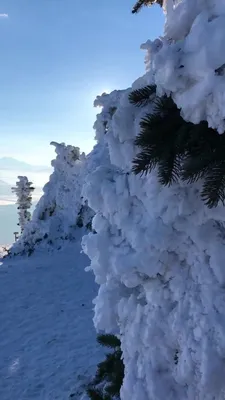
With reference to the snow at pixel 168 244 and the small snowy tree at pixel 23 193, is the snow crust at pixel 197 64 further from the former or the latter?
the small snowy tree at pixel 23 193

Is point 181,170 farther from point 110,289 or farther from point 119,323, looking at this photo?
point 119,323

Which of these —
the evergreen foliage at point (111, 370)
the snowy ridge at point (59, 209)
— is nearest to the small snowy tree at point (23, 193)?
the snowy ridge at point (59, 209)

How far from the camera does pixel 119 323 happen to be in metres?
4.11

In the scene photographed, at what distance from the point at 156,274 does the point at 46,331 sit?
7226 millimetres

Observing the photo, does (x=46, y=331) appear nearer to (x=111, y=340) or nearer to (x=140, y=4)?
(x=111, y=340)

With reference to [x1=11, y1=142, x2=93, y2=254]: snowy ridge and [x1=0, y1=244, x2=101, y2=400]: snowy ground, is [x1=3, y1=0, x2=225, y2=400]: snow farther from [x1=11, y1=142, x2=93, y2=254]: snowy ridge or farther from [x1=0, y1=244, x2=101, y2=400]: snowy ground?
[x1=11, y1=142, x2=93, y2=254]: snowy ridge

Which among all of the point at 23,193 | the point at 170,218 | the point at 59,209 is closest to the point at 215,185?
the point at 170,218

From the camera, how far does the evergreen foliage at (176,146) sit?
112 inches

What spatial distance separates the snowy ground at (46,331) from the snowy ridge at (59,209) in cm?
333

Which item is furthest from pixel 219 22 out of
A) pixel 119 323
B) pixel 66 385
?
pixel 66 385

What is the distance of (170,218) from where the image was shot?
3.40 meters

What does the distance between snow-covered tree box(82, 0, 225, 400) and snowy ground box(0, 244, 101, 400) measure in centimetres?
356

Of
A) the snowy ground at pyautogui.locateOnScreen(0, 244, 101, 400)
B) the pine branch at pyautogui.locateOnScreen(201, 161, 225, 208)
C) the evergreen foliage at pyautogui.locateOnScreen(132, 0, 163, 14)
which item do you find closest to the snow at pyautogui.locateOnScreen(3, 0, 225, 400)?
the pine branch at pyautogui.locateOnScreen(201, 161, 225, 208)

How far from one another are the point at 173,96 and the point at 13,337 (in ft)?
28.1
